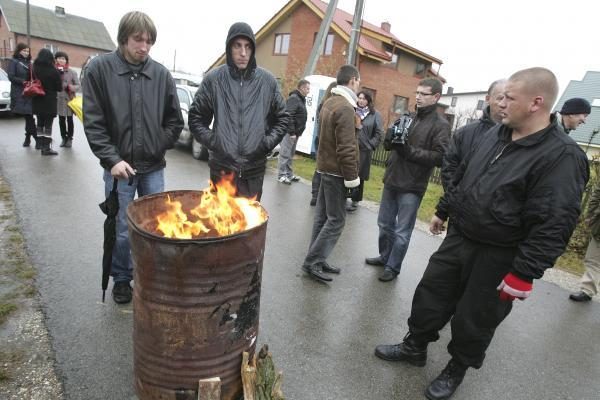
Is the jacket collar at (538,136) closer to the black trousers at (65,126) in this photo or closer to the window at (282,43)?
the black trousers at (65,126)

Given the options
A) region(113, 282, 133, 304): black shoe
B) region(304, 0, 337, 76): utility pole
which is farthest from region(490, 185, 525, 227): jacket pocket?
region(304, 0, 337, 76): utility pole

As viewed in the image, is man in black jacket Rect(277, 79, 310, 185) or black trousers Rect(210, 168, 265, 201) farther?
man in black jacket Rect(277, 79, 310, 185)

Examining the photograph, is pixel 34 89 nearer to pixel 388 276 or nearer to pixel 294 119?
pixel 294 119

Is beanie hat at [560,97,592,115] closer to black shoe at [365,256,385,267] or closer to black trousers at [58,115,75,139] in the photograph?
black shoe at [365,256,385,267]

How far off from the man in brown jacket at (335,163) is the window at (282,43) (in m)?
21.4

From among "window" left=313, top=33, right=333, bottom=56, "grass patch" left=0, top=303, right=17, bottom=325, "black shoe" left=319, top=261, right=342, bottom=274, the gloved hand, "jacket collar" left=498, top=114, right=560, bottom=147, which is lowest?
"grass patch" left=0, top=303, right=17, bottom=325

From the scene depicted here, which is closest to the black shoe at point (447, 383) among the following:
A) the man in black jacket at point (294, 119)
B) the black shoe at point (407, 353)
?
the black shoe at point (407, 353)

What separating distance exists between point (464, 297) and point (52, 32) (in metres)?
54.9

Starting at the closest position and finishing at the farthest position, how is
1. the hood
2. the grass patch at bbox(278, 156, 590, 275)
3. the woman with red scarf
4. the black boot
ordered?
the hood < the grass patch at bbox(278, 156, 590, 275) < the black boot < the woman with red scarf

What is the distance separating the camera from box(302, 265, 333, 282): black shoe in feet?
13.1

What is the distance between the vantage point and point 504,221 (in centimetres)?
223

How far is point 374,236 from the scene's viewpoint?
566cm

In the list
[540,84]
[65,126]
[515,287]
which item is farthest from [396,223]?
[65,126]

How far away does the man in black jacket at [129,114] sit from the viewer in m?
2.64
